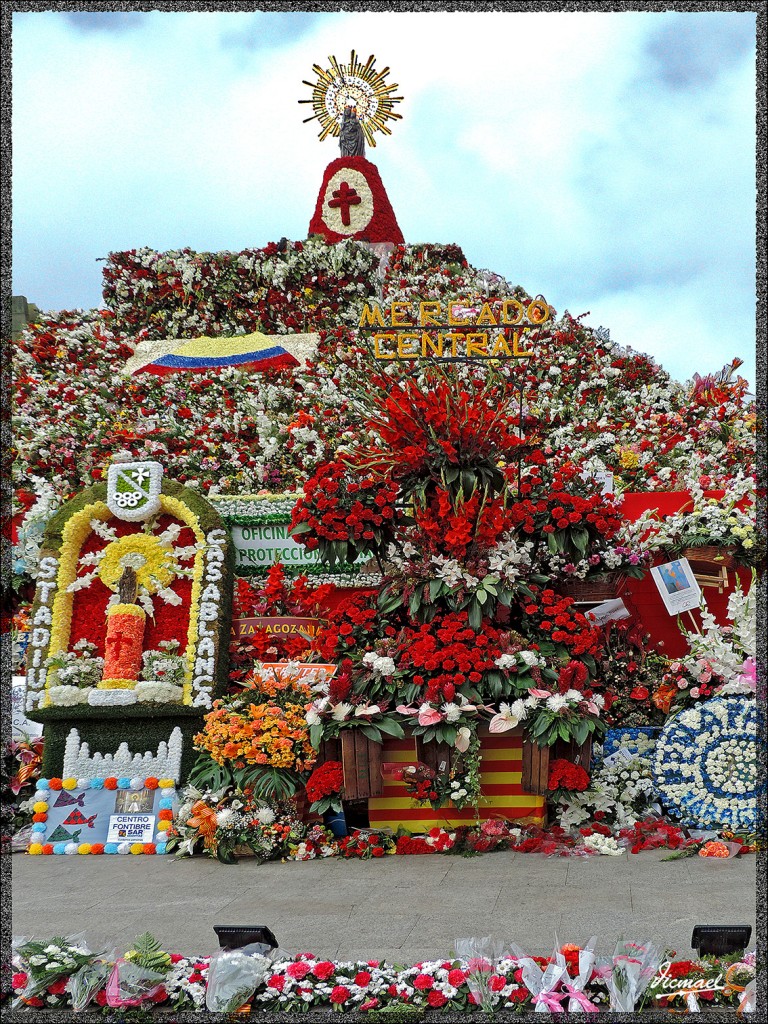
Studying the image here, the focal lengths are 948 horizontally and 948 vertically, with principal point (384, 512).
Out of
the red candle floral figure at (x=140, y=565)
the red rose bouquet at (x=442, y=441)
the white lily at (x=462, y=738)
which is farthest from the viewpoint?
the red candle floral figure at (x=140, y=565)

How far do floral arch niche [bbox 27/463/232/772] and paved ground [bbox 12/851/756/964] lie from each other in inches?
51.4

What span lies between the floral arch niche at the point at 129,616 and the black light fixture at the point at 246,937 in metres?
3.37

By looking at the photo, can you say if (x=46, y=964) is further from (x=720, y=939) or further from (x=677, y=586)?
(x=677, y=586)

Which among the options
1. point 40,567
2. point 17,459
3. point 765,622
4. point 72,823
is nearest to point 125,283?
point 17,459

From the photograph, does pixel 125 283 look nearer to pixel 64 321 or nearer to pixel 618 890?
pixel 64 321

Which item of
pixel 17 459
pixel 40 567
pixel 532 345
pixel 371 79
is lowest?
pixel 40 567

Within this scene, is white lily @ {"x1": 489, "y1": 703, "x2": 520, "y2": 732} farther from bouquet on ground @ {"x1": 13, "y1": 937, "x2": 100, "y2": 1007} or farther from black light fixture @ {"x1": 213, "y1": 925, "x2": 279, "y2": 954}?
bouquet on ground @ {"x1": 13, "y1": 937, "x2": 100, "y2": 1007}

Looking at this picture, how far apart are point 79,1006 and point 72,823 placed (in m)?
3.68

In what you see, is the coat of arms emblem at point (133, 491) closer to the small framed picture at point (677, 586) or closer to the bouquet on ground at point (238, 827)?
the bouquet on ground at point (238, 827)

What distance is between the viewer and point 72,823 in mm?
7426

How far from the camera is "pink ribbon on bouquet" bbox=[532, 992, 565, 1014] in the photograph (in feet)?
12.0

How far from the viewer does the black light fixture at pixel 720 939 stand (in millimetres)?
4074

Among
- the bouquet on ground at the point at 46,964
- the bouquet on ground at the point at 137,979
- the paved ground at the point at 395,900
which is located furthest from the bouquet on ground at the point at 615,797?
the bouquet on ground at the point at 46,964

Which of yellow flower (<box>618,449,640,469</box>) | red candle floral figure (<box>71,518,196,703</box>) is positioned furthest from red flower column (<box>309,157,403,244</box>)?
red candle floral figure (<box>71,518,196,703</box>)
